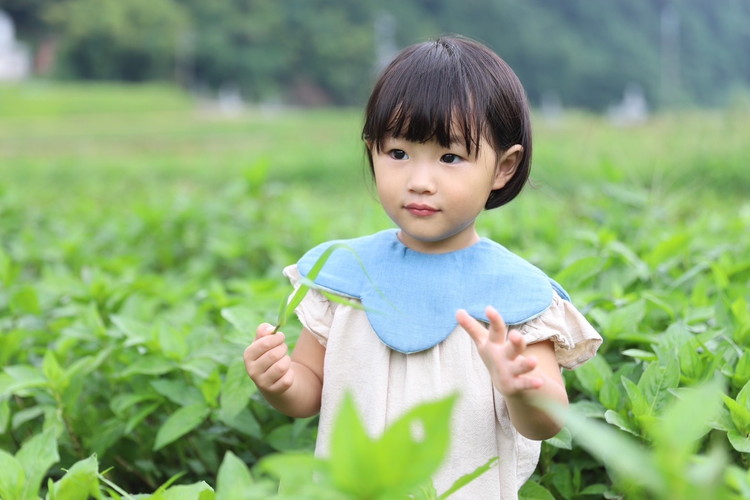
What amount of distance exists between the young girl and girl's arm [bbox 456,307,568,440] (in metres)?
0.01

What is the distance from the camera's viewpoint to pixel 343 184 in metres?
9.34

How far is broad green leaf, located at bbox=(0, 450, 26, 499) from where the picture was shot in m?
1.20

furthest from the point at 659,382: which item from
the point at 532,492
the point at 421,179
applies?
the point at 421,179

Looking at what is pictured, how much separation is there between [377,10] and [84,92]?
31334 millimetres

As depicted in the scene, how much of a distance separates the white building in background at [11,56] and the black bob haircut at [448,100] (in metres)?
58.5

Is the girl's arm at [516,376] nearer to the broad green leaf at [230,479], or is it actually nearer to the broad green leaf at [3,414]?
the broad green leaf at [230,479]

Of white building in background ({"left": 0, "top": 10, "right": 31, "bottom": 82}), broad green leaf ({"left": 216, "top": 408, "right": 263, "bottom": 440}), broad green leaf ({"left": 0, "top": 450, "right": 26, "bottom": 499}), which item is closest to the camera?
broad green leaf ({"left": 0, "top": 450, "right": 26, "bottom": 499})

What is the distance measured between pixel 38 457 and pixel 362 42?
60.4m

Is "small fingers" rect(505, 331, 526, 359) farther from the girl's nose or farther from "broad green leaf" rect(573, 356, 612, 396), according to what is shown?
"broad green leaf" rect(573, 356, 612, 396)

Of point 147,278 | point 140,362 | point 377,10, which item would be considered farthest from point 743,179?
point 377,10

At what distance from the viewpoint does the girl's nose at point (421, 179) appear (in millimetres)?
1376

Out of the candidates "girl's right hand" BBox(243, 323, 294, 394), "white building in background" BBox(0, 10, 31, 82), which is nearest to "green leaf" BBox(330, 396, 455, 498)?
"girl's right hand" BBox(243, 323, 294, 394)

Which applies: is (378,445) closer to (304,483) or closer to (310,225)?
(304,483)

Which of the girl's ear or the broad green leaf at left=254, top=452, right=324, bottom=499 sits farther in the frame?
the girl's ear
